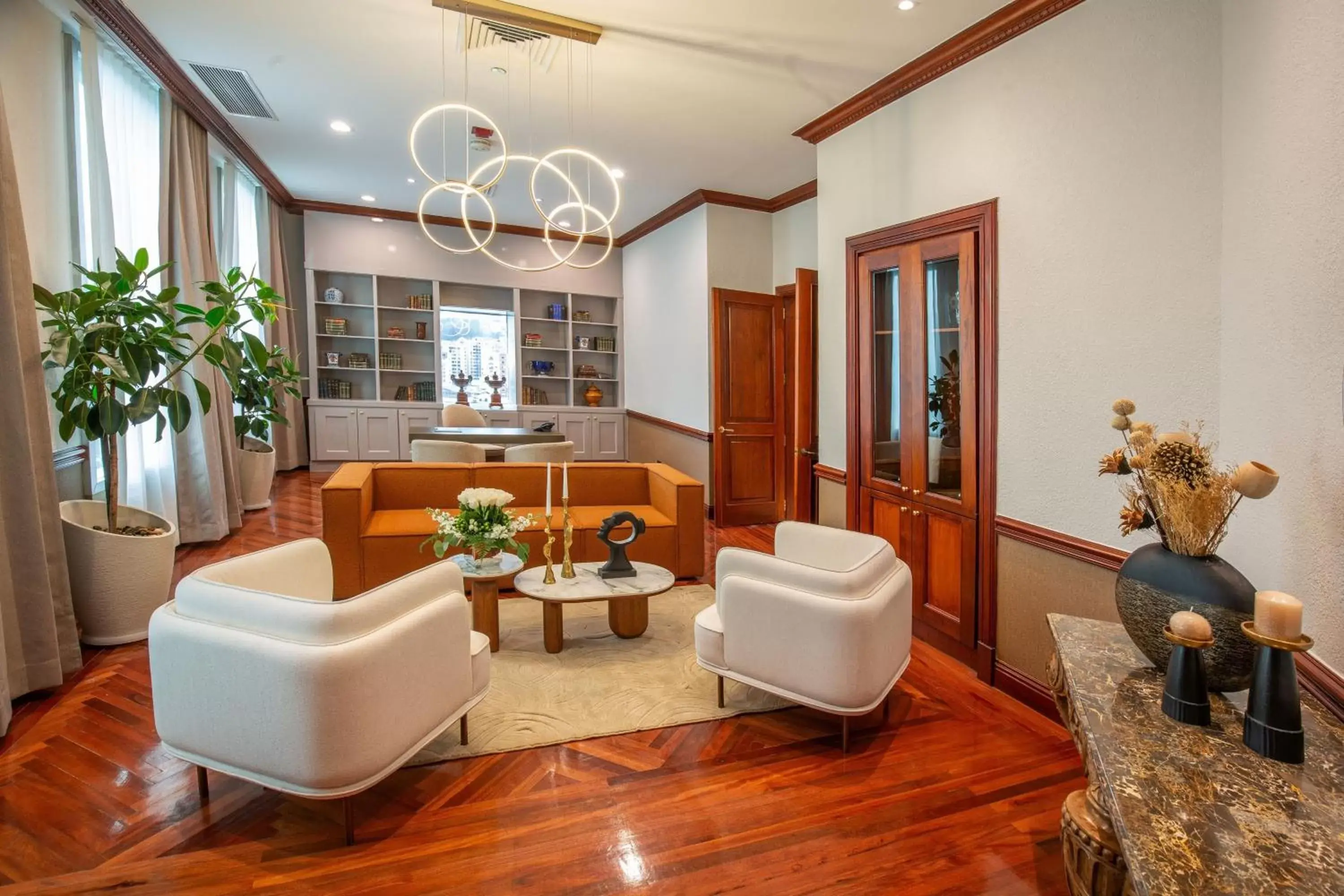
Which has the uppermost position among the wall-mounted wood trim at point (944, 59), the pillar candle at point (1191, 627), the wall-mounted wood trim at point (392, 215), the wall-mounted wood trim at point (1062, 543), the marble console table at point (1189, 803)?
the wall-mounted wood trim at point (392, 215)

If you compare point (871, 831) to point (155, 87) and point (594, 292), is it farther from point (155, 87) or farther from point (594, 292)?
point (594, 292)

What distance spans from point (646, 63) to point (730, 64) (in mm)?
460

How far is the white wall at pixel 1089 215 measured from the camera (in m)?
2.25

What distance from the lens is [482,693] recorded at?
2.46 meters

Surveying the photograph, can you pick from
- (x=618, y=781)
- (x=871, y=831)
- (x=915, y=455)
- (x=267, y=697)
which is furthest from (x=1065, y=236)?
(x=267, y=697)

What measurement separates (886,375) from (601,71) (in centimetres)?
235

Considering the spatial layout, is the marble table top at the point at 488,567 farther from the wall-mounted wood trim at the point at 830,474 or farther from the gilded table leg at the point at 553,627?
the wall-mounted wood trim at the point at 830,474

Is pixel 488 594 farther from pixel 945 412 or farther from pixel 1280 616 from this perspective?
pixel 1280 616

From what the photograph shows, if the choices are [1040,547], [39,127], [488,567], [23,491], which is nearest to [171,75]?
[39,127]

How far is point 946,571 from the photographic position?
3406 millimetres

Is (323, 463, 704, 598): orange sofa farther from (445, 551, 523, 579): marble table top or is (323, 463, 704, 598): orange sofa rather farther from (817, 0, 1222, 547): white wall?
(817, 0, 1222, 547): white wall

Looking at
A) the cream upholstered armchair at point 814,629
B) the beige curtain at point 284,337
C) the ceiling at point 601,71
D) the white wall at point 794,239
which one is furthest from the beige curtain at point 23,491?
the white wall at point 794,239

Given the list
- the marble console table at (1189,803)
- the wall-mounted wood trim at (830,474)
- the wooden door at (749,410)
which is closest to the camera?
the marble console table at (1189,803)

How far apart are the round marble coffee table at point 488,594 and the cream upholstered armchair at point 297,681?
3.30 feet
